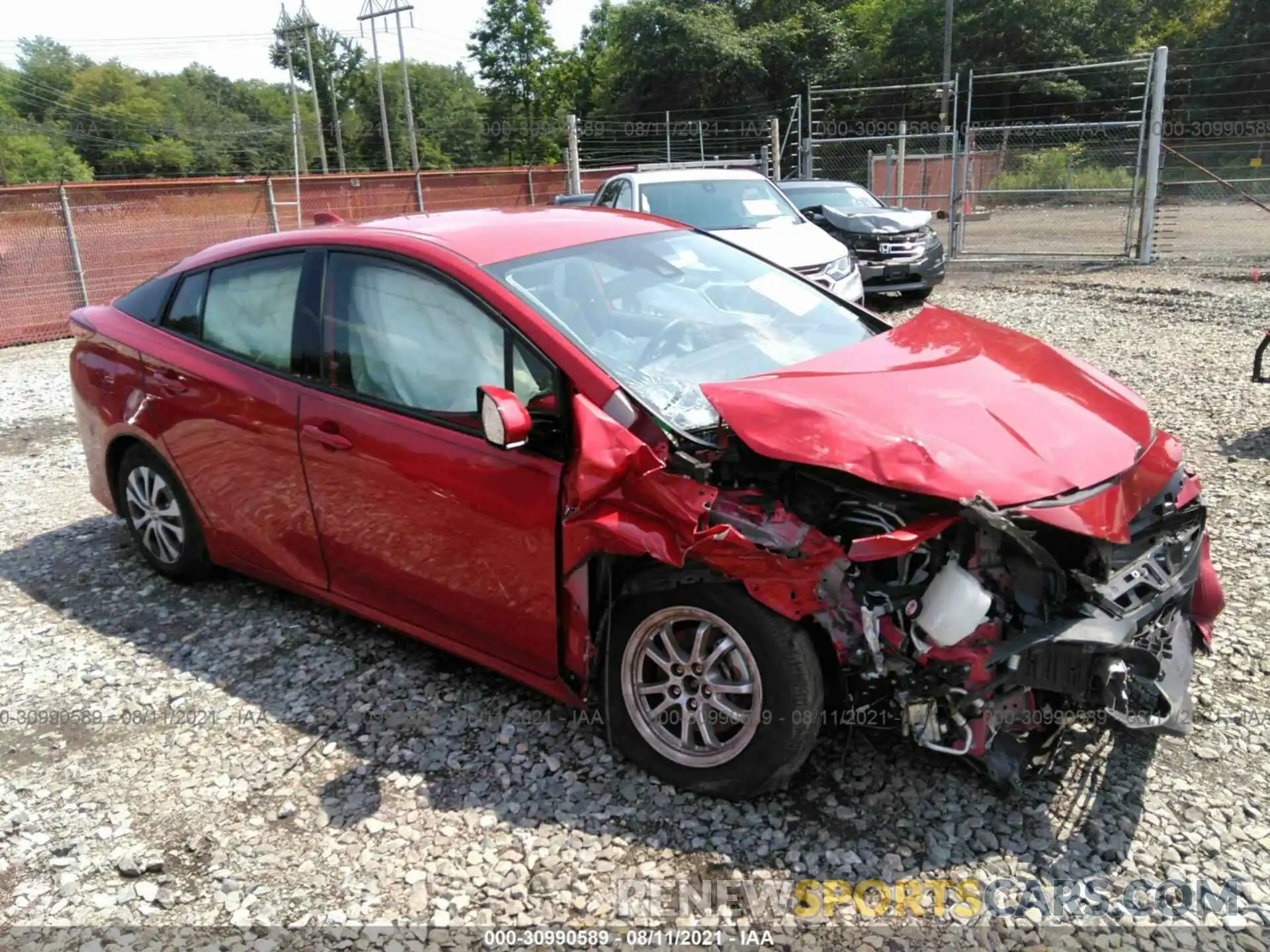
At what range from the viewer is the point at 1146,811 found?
2865mm

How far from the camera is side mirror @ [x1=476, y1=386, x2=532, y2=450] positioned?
2855 mm

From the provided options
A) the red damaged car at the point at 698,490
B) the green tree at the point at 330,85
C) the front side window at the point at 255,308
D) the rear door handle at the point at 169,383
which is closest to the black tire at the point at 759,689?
the red damaged car at the point at 698,490

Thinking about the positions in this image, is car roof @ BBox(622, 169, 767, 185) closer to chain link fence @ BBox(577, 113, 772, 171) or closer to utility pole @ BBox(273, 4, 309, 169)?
chain link fence @ BBox(577, 113, 772, 171)

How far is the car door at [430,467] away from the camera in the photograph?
123 inches

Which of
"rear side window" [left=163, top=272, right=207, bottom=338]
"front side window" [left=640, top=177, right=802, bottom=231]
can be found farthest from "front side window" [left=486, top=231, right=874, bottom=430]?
"front side window" [left=640, top=177, right=802, bottom=231]

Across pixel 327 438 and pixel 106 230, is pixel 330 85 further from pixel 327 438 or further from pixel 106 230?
pixel 327 438

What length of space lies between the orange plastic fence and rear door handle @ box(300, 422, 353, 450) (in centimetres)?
832

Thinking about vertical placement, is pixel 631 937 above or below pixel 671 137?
below

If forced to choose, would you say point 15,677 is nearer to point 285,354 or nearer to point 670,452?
point 285,354

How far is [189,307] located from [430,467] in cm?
188

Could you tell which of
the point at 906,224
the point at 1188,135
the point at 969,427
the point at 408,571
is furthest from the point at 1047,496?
the point at 1188,135

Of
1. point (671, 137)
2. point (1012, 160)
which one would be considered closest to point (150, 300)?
point (1012, 160)

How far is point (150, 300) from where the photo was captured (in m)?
4.59

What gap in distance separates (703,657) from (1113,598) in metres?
1.16
